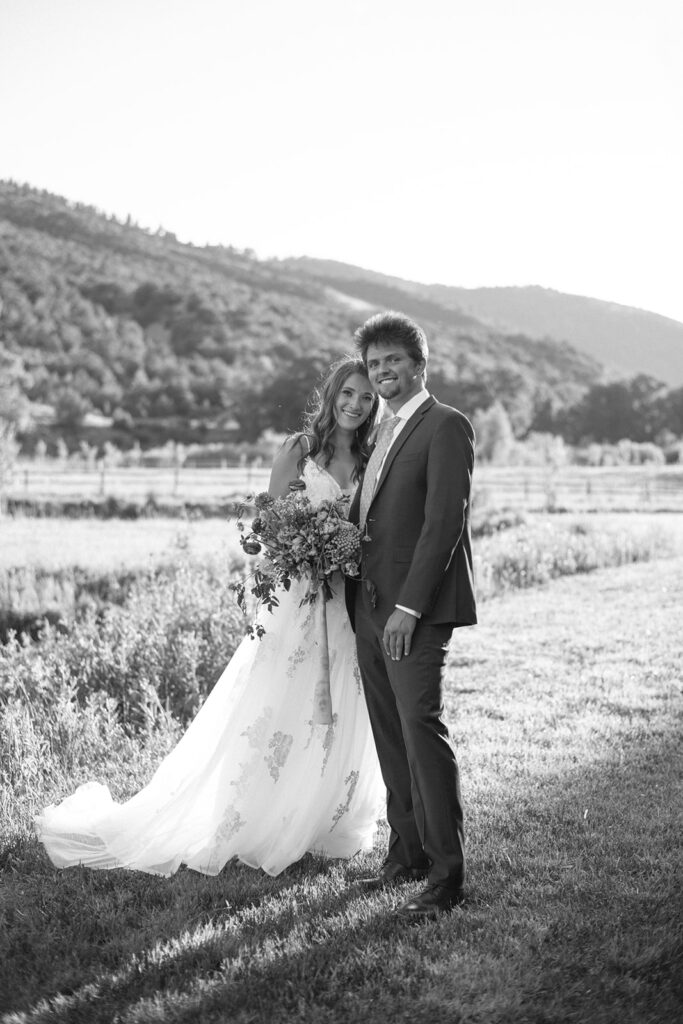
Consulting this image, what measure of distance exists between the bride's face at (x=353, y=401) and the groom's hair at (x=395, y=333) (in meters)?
0.44

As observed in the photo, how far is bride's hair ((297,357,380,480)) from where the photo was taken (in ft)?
13.6

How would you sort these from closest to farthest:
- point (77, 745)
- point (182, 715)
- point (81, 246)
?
point (77, 745) < point (182, 715) < point (81, 246)

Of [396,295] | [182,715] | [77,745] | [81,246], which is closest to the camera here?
[77,745]

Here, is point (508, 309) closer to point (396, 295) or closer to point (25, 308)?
point (396, 295)

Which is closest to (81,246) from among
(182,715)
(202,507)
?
(202,507)

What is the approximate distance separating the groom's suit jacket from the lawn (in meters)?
1.18

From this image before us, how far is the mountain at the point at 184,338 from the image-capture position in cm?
6756

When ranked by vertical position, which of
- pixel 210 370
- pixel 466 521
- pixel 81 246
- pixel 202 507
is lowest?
pixel 202 507

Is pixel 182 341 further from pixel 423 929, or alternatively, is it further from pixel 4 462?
pixel 423 929

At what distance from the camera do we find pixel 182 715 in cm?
673

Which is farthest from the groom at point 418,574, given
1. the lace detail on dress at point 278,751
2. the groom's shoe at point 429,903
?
the lace detail on dress at point 278,751

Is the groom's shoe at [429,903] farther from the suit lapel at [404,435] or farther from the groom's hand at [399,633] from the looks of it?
the suit lapel at [404,435]

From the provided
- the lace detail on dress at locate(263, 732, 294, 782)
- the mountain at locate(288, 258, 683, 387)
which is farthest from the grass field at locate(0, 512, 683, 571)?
the mountain at locate(288, 258, 683, 387)

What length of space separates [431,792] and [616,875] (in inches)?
42.0
